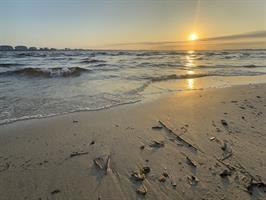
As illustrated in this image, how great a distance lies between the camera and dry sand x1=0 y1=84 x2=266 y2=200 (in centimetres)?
264

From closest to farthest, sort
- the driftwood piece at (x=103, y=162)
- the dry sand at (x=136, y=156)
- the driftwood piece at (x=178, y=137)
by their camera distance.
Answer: the dry sand at (x=136, y=156), the driftwood piece at (x=103, y=162), the driftwood piece at (x=178, y=137)

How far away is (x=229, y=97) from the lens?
7.09 meters

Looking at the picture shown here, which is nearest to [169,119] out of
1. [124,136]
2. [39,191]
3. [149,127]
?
[149,127]

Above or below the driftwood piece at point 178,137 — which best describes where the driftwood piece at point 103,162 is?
above

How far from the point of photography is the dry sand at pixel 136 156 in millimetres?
2643

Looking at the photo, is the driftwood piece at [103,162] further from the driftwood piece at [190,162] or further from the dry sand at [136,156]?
the driftwood piece at [190,162]

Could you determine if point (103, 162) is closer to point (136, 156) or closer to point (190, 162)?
point (136, 156)

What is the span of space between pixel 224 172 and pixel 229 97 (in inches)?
177

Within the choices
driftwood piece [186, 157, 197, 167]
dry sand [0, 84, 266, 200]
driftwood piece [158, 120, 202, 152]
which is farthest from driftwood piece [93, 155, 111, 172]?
driftwood piece [158, 120, 202, 152]

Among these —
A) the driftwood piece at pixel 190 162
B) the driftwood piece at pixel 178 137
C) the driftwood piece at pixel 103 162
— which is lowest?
the driftwood piece at pixel 178 137

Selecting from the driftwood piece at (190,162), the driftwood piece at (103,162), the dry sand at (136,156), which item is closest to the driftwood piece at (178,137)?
the dry sand at (136,156)

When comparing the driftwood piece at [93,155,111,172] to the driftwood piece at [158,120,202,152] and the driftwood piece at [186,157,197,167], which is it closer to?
the driftwood piece at [186,157,197,167]

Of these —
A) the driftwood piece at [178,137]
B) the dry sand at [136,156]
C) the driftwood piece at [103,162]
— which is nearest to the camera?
the dry sand at [136,156]

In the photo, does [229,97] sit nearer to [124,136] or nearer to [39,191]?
[124,136]
